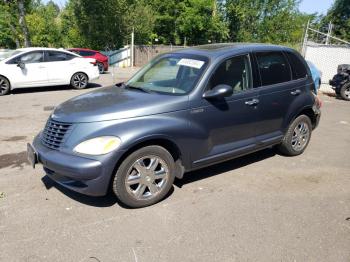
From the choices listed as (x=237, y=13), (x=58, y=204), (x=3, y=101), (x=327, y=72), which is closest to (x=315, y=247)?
(x=58, y=204)

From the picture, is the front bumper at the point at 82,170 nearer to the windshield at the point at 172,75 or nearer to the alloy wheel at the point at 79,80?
the windshield at the point at 172,75

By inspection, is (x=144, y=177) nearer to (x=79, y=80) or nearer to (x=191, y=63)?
(x=191, y=63)

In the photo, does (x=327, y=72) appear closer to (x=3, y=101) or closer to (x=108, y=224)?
(x=3, y=101)

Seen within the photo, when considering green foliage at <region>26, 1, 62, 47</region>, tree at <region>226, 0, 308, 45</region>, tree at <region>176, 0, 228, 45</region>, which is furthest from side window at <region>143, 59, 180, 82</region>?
green foliage at <region>26, 1, 62, 47</region>

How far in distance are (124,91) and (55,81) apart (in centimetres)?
859

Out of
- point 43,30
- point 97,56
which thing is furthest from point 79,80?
point 43,30

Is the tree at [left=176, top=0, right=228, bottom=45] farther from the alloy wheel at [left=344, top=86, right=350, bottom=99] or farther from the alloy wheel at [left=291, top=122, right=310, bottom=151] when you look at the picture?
the alloy wheel at [left=291, top=122, right=310, bottom=151]

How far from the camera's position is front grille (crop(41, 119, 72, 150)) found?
13.3 ft

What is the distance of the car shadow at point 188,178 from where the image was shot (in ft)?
14.4

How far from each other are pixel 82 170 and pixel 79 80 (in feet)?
33.1

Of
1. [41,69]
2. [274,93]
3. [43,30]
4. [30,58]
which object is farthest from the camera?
[43,30]

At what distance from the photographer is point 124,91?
4.84 m

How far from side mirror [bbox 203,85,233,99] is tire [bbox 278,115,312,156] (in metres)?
1.83

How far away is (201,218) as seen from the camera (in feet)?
13.2
